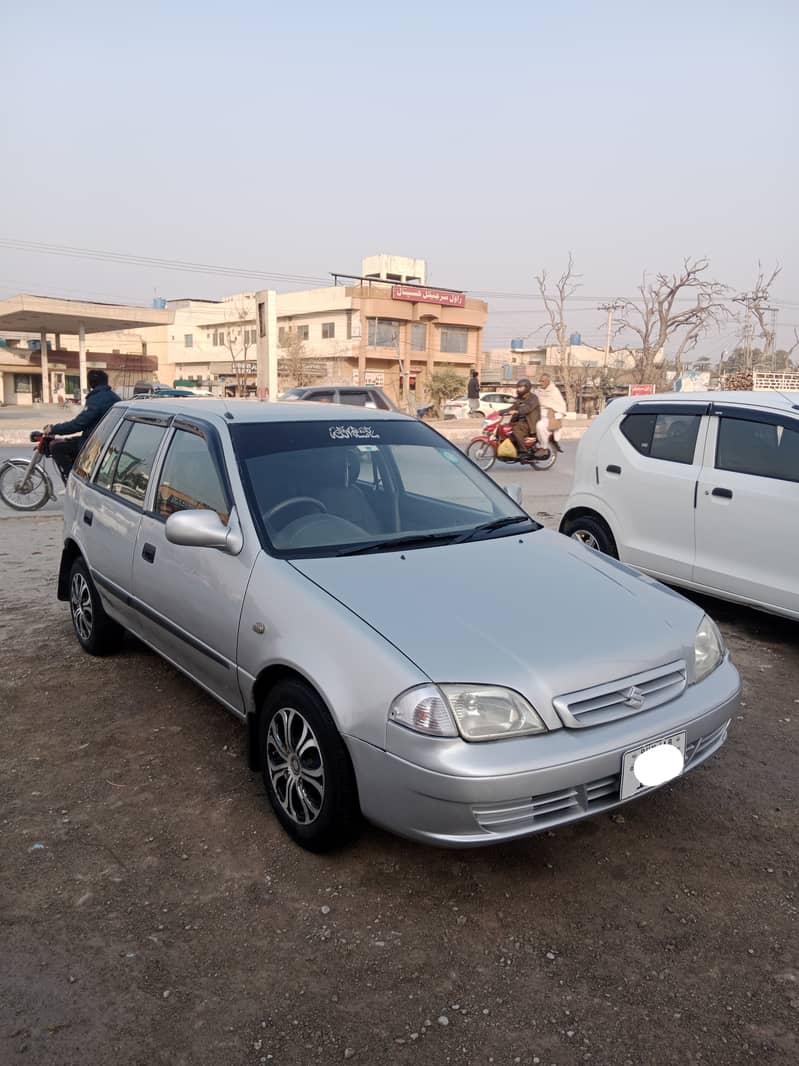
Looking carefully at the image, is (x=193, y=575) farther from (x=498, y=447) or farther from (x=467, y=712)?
(x=498, y=447)

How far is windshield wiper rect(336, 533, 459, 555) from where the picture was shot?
11.7 feet

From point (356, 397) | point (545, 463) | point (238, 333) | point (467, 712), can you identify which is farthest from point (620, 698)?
point (238, 333)

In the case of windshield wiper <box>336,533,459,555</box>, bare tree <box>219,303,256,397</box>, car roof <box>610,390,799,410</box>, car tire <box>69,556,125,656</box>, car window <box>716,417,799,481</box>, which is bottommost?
car tire <box>69,556,125,656</box>

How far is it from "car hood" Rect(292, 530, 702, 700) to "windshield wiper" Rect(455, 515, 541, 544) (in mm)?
73

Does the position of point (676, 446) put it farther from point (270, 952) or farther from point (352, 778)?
point (270, 952)

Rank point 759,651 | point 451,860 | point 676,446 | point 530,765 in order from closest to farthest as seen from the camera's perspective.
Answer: point 530,765
point 451,860
point 759,651
point 676,446

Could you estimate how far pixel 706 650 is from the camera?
11.0 feet

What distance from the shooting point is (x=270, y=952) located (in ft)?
8.61

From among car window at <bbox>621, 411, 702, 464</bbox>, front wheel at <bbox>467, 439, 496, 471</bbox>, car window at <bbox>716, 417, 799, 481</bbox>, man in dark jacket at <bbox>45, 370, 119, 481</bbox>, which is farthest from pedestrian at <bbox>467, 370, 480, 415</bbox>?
car window at <bbox>716, 417, 799, 481</bbox>

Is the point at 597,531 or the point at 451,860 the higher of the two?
the point at 597,531

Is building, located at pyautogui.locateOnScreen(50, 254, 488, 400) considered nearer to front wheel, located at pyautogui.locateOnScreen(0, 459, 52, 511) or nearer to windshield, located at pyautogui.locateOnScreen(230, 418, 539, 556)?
front wheel, located at pyautogui.locateOnScreen(0, 459, 52, 511)

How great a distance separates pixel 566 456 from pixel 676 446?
13.9m

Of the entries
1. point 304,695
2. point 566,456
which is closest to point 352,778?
point 304,695

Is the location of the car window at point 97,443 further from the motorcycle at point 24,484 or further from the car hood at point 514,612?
the motorcycle at point 24,484
